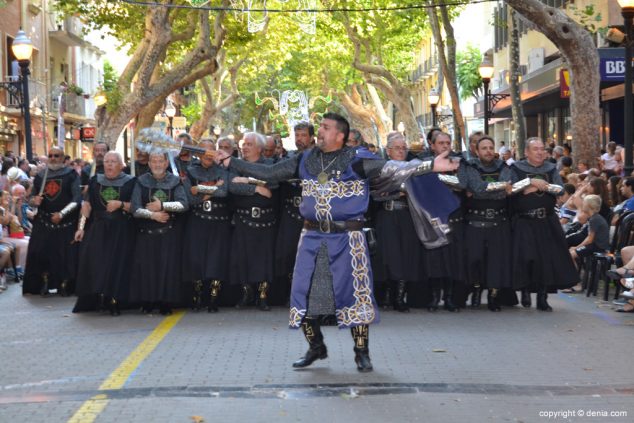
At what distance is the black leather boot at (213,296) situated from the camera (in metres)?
13.5

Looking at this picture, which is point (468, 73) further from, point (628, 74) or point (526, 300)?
point (526, 300)

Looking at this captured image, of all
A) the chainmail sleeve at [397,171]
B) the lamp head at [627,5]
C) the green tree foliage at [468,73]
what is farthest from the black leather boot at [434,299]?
the green tree foliage at [468,73]

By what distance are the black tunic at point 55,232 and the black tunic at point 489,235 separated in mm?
5071

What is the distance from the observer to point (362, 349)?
31.0 feet

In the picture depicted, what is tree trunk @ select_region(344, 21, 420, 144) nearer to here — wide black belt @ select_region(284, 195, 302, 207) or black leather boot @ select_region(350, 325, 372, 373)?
wide black belt @ select_region(284, 195, 302, 207)

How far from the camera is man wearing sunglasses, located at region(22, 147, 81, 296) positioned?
15141mm

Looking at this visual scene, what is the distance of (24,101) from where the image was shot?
24.5 meters

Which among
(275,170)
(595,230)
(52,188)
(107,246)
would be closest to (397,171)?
(275,170)

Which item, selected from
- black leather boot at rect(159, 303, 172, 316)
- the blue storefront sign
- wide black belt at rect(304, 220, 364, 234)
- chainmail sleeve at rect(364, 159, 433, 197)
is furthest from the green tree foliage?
wide black belt at rect(304, 220, 364, 234)

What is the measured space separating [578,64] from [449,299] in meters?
9.16

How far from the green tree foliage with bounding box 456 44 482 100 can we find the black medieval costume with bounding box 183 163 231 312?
5185 centimetres

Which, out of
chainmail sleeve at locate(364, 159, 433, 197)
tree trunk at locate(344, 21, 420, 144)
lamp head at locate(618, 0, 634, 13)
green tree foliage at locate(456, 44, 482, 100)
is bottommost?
chainmail sleeve at locate(364, 159, 433, 197)

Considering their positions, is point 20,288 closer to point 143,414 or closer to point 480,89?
point 143,414

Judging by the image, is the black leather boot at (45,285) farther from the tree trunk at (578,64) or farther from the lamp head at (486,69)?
the lamp head at (486,69)
